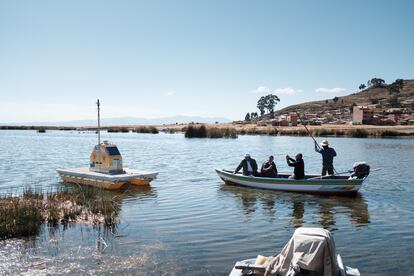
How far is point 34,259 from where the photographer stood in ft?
31.1

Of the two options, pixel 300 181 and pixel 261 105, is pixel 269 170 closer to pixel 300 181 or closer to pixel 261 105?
pixel 300 181

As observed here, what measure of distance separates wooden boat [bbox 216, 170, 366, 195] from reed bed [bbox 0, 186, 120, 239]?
7.68m

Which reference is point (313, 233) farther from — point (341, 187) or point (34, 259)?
point (341, 187)

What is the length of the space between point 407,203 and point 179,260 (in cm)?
1141

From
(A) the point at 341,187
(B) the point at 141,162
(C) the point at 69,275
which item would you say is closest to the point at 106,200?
(C) the point at 69,275

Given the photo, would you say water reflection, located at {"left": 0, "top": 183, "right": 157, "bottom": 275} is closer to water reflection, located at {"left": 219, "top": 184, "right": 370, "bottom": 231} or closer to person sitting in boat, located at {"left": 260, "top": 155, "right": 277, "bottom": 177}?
water reflection, located at {"left": 219, "top": 184, "right": 370, "bottom": 231}

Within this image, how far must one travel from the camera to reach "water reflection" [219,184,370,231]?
46.6 feet

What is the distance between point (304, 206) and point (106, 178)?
864 centimetres

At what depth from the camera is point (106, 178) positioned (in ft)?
61.5

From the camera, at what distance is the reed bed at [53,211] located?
11148 millimetres

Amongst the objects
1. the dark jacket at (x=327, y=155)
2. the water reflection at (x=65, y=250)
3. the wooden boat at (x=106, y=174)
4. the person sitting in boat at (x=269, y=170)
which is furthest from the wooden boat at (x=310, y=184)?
the water reflection at (x=65, y=250)

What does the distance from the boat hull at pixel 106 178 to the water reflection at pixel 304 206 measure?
3.80 meters

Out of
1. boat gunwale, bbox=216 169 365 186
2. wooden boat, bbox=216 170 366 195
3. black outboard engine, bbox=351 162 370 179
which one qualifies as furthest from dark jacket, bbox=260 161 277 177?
black outboard engine, bbox=351 162 370 179

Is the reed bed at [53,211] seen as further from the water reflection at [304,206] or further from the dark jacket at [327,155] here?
the dark jacket at [327,155]
